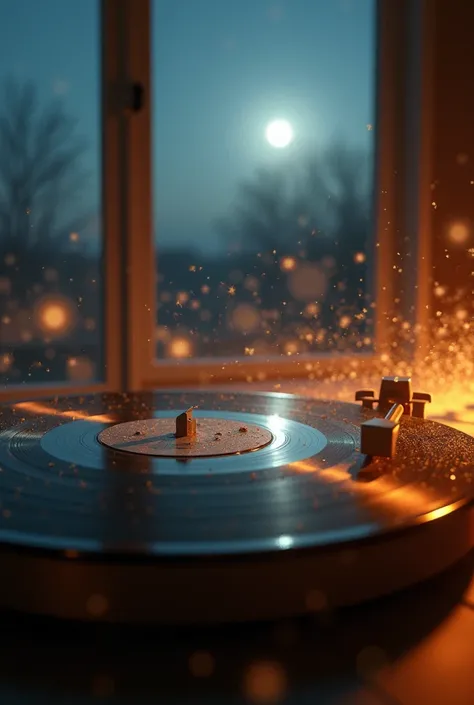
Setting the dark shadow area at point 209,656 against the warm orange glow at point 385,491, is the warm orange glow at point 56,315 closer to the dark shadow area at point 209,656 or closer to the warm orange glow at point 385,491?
the warm orange glow at point 385,491

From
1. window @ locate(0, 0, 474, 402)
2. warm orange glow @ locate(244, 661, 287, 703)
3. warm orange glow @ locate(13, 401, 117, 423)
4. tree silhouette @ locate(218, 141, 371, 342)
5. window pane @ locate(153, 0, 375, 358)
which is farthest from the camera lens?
tree silhouette @ locate(218, 141, 371, 342)

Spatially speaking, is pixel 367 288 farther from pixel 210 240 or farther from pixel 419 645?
pixel 419 645

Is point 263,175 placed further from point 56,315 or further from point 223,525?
point 223,525

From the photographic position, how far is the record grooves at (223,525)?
0.38 meters

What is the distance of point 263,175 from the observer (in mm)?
1641

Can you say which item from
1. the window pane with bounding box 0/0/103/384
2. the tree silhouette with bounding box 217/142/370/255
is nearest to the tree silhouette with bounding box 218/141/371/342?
the tree silhouette with bounding box 217/142/370/255

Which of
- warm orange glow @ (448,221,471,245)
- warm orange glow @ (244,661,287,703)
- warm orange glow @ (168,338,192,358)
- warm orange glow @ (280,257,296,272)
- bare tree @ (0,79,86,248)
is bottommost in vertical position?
warm orange glow @ (244,661,287,703)

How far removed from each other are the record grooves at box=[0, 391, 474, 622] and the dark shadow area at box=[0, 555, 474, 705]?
0.02 m

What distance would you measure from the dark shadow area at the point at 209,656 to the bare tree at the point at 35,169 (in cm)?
112

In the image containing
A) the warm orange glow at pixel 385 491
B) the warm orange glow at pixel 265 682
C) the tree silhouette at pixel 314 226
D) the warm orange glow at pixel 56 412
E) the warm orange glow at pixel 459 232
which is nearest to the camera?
the warm orange glow at pixel 265 682

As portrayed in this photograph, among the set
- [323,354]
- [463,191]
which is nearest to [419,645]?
[323,354]

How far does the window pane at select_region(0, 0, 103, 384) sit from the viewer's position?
1394 millimetres

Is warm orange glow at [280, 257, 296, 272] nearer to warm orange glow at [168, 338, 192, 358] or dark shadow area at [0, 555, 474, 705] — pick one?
warm orange glow at [168, 338, 192, 358]

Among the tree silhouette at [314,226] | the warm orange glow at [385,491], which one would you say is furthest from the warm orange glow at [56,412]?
the tree silhouette at [314,226]
